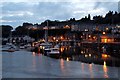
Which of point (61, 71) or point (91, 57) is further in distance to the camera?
point (91, 57)

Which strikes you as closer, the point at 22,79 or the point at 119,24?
the point at 22,79

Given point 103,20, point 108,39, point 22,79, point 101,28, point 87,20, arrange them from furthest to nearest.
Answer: point 87,20 → point 103,20 → point 101,28 → point 108,39 → point 22,79

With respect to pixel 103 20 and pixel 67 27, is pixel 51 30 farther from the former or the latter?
pixel 103 20

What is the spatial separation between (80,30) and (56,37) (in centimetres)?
1151

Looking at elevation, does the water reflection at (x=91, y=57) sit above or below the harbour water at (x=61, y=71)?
above

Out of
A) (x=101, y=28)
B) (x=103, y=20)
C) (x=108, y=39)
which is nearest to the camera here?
(x=108, y=39)

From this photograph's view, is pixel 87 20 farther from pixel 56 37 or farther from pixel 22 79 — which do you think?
pixel 22 79

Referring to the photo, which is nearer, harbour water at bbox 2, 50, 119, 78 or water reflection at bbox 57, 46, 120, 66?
harbour water at bbox 2, 50, 119, 78

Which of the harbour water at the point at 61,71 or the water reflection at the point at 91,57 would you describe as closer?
the harbour water at the point at 61,71

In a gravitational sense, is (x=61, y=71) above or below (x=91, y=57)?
below

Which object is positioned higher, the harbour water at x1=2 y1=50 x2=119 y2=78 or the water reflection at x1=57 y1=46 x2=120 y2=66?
the water reflection at x1=57 y1=46 x2=120 y2=66

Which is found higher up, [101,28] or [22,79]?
[101,28]

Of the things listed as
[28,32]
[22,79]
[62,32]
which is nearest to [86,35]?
[62,32]

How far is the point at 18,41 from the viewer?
16750cm
